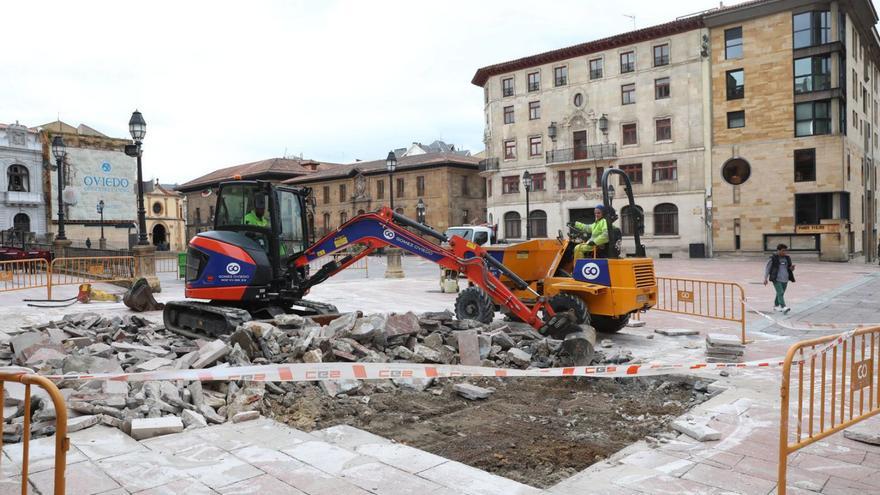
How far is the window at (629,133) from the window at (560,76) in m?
5.80

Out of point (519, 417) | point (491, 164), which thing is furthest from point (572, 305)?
point (491, 164)

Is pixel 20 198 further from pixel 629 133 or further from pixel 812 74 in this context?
pixel 812 74

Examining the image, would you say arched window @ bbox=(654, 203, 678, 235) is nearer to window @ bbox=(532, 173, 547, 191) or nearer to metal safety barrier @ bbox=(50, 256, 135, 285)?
window @ bbox=(532, 173, 547, 191)

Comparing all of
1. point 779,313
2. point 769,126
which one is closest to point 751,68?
point 769,126

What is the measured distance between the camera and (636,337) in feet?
33.9

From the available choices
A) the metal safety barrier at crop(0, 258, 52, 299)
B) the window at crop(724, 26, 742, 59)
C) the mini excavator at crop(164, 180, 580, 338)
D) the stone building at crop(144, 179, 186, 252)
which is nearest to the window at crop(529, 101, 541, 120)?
the window at crop(724, 26, 742, 59)

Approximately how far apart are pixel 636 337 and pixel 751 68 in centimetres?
3243

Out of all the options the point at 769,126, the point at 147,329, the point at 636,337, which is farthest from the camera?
the point at 769,126

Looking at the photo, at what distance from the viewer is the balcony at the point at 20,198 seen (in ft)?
145

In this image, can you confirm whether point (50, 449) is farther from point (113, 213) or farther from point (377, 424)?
point (113, 213)

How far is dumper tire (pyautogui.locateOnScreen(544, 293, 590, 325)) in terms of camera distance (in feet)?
30.0

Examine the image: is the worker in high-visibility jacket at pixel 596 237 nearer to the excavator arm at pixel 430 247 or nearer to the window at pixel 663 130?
the excavator arm at pixel 430 247

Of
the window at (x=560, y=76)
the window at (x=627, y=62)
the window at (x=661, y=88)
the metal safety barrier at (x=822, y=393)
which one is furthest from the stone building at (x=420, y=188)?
the metal safety barrier at (x=822, y=393)

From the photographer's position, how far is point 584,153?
42.4 meters
